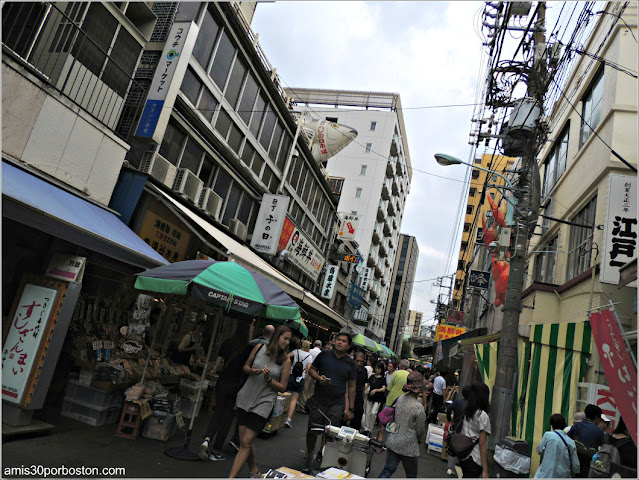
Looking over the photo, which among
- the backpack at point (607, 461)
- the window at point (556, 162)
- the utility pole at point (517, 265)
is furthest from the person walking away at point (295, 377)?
the window at point (556, 162)

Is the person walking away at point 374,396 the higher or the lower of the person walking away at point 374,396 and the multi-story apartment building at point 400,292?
the lower

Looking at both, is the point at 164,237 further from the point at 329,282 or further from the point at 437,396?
the point at 329,282

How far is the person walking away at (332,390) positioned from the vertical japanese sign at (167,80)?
26.3ft

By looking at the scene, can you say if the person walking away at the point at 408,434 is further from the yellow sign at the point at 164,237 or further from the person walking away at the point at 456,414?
the yellow sign at the point at 164,237

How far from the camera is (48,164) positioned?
8.13 m

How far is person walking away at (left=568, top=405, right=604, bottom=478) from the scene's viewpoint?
565 centimetres

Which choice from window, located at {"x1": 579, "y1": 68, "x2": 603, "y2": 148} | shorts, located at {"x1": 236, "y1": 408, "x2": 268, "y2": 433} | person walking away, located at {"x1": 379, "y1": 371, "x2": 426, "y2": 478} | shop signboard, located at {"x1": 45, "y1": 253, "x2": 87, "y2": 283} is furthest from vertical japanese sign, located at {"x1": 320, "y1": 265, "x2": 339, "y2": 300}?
shorts, located at {"x1": 236, "y1": 408, "x2": 268, "y2": 433}

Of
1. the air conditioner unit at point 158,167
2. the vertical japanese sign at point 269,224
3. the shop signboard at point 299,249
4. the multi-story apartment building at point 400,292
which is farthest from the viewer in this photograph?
the multi-story apartment building at point 400,292

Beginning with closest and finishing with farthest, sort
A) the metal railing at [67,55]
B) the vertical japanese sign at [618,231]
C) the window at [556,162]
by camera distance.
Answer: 1. the vertical japanese sign at [618,231]
2. the metal railing at [67,55]
3. the window at [556,162]

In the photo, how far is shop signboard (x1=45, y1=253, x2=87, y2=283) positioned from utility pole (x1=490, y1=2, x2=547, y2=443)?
28.5 feet

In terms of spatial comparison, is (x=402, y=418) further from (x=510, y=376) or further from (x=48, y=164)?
(x=48, y=164)

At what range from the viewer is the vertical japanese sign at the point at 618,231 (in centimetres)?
782

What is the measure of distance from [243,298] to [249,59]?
1227 cm

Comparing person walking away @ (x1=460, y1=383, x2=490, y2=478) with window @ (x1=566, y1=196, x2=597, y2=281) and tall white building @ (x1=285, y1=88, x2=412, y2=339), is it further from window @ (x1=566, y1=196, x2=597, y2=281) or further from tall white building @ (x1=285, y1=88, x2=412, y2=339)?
tall white building @ (x1=285, y1=88, x2=412, y2=339)
